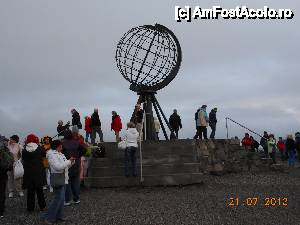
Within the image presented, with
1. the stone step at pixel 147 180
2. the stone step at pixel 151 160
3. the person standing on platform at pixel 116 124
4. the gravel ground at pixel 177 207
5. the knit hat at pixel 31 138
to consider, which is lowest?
the gravel ground at pixel 177 207

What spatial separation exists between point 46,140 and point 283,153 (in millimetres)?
16855

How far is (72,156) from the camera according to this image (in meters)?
9.24

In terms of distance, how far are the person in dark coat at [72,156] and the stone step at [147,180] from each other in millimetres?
2740

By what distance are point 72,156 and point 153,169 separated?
4.27 meters

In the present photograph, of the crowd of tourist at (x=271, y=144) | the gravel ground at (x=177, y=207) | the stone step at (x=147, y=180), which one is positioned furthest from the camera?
the crowd of tourist at (x=271, y=144)

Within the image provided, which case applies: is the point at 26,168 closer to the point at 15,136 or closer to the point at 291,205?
the point at 15,136

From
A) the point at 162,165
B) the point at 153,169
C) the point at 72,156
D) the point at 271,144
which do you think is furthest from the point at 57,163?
the point at 271,144

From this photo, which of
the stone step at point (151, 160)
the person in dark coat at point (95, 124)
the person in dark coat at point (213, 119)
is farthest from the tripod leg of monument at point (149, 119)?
the person in dark coat at point (213, 119)

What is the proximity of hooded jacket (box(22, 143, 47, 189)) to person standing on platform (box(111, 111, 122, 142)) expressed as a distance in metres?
7.97

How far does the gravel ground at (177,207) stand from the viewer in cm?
760

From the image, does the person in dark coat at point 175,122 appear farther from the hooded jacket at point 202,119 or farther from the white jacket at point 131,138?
the white jacket at point 131,138

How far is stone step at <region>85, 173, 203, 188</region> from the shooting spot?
12388 millimetres

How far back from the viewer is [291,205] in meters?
9.19

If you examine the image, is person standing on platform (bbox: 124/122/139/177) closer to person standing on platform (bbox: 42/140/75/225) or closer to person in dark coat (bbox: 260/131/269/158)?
person standing on platform (bbox: 42/140/75/225)
